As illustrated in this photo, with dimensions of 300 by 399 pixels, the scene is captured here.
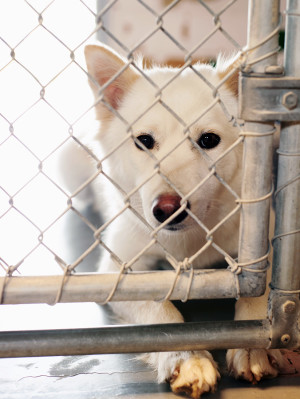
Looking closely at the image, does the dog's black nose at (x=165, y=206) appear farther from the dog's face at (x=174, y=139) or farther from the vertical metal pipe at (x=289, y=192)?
the vertical metal pipe at (x=289, y=192)

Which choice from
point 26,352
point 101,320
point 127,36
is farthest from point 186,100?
point 127,36

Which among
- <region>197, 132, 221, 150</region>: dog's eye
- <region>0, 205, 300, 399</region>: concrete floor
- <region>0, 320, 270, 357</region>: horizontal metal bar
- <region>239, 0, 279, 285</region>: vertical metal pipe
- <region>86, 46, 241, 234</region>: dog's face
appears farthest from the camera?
<region>197, 132, 221, 150</region>: dog's eye

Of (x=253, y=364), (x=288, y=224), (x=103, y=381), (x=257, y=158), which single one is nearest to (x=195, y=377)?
(x=253, y=364)

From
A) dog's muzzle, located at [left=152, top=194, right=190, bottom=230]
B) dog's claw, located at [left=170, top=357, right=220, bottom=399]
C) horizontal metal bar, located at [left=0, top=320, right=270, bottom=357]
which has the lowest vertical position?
dog's claw, located at [left=170, top=357, right=220, bottom=399]

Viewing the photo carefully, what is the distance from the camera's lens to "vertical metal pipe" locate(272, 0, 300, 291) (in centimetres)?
129

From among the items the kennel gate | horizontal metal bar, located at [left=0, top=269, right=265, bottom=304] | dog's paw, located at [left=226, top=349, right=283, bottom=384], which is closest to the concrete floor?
dog's paw, located at [left=226, top=349, right=283, bottom=384]

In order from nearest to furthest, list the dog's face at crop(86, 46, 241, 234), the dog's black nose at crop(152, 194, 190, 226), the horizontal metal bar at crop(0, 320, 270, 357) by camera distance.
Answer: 1. the horizontal metal bar at crop(0, 320, 270, 357)
2. the dog's black nose at crop(152, 194, 190, 226)
3. the dog's face at crop(86, 46, 241, 234)

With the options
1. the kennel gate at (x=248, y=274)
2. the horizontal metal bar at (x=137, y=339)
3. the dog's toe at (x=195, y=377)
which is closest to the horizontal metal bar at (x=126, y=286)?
the kennel gate at (x=248, y=274)

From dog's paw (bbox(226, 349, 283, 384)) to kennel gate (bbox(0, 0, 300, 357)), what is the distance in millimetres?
138

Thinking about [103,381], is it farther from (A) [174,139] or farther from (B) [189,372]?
(A) [174,139]

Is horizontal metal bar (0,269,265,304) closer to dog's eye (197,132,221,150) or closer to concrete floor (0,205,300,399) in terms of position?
concrete floor (0,205,300,399)

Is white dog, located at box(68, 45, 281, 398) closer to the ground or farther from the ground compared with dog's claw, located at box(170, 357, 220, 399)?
farther from the ground

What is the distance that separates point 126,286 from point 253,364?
52 cm

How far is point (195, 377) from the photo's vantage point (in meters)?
1.48
